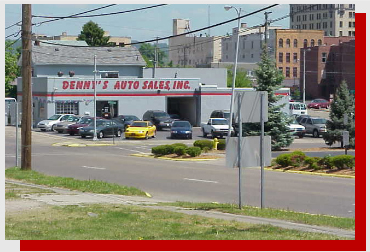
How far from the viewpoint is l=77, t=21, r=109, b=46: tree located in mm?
112000

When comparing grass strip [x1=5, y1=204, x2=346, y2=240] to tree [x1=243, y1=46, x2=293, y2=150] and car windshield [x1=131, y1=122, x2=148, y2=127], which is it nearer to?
tree [x1=243, y1=46, x2=293, y2=150]

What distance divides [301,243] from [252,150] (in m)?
4.57

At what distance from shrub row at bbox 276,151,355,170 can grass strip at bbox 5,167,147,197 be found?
10454 mm

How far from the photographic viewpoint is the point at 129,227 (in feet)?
42.1

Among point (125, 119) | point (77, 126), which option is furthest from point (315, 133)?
point (77, 126)

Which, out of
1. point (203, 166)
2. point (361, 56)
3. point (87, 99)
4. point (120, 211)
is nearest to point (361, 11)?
point (361, 56)

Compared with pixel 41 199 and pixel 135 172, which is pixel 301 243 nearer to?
pixel 41 199

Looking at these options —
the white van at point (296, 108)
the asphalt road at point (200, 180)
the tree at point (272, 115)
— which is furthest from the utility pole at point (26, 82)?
the white van at point (296, 108)

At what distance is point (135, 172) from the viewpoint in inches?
1100

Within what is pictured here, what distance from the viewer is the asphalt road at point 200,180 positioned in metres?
19.8

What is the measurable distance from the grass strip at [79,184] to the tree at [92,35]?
88.9 m

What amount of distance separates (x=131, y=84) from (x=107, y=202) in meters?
46.6

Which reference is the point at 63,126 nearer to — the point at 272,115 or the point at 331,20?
the point at 272,115

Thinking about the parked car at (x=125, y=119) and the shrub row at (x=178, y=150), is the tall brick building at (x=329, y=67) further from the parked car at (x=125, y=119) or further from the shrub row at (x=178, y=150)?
the shrub row at (x=178, y=150)
